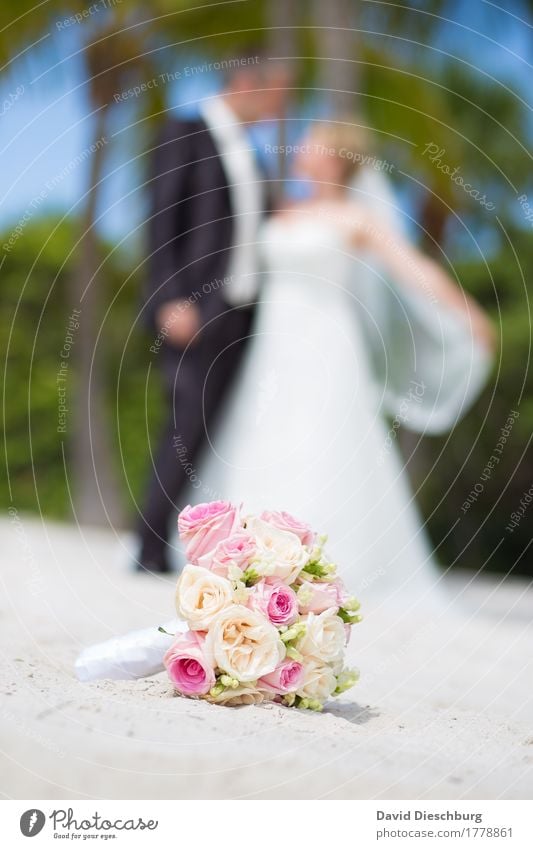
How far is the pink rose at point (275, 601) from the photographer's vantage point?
7.57 ft

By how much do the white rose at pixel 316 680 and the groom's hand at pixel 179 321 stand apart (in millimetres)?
3132

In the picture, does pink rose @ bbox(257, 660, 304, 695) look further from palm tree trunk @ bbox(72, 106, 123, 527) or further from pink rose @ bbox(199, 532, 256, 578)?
palm tree trunk @ bbox(72, 106, 123, 527)

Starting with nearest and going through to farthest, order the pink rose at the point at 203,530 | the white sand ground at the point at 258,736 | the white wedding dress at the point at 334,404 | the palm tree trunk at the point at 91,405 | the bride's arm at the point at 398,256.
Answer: the white sand ground at the point at 258,736 < the pink rose at the point at 203,530 < the white wedding dress at the point at 334,404 < the bride's arm at the point at 398,256 < the palm tree trunk at the point at 91,405

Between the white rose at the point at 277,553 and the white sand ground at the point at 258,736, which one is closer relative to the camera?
the white sand ground at the point at 258,736

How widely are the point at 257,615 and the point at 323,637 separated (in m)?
0.17

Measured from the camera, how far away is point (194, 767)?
2.08 meters

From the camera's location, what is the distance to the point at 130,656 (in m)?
2.57

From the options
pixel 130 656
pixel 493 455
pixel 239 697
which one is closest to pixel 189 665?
pixel 239 697

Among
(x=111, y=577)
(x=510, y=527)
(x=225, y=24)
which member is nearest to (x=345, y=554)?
(x=111, y=577)

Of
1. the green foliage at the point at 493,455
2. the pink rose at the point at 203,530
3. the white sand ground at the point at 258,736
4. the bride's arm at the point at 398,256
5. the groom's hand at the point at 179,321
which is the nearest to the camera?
the white sand ground at the point at 258,736

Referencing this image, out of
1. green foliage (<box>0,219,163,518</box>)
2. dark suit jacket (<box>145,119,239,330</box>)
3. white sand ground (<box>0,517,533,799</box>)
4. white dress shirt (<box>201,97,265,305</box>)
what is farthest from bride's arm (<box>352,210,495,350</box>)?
green foliage (<box>0,219,163,518</box>)

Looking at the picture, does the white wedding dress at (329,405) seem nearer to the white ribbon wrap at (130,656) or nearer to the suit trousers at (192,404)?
the suit trousers at (192,404)
